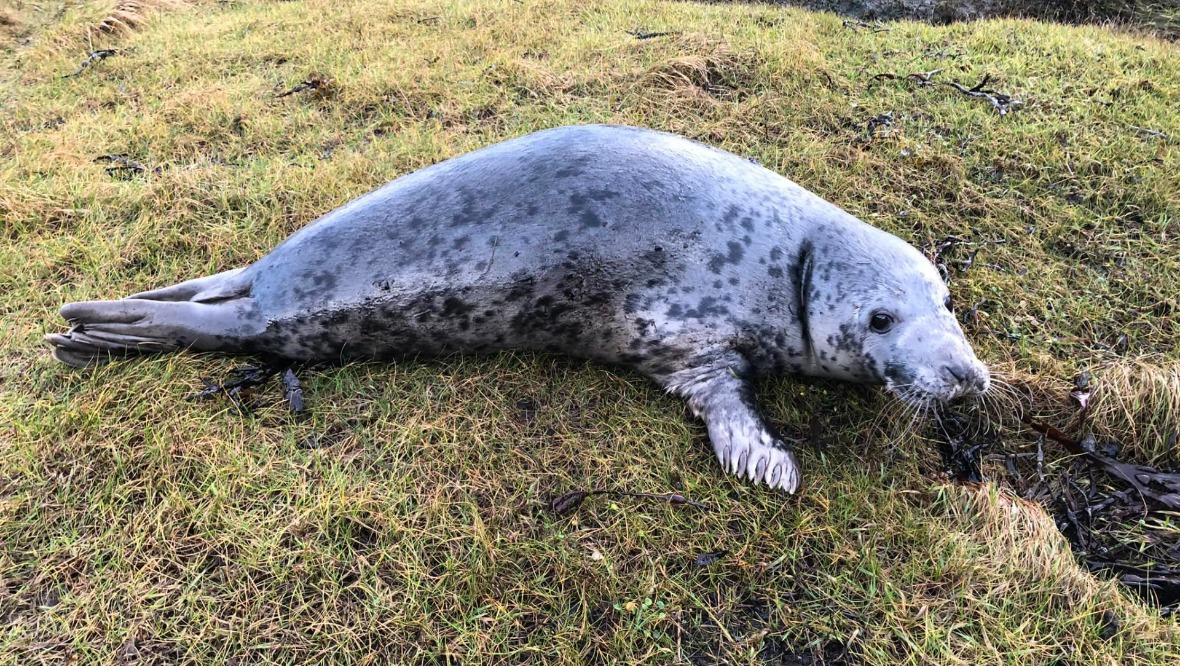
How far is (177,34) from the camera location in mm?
6402

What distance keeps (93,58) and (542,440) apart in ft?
18.7

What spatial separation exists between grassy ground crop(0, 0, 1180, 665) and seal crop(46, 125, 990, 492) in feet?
0.52

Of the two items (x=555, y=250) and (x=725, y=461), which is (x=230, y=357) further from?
(x=725, y=461)

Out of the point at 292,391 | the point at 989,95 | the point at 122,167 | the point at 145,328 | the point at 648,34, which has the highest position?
the point at 648,34

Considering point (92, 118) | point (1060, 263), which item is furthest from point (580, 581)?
point (92, 118)

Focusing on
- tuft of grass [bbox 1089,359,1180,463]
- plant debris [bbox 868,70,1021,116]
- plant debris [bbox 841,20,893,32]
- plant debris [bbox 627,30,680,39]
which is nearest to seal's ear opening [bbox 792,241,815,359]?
tuft of grass [bbox 1089,359,1180,463]

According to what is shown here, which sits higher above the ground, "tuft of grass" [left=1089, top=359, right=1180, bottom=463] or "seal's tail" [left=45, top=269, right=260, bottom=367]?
"seal's tail" [left=45, top=269, right=260, bottom=367]

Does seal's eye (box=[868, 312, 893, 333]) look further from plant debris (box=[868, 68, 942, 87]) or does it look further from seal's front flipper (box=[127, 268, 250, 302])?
plant debris (box=[868, 68, 942, 87])

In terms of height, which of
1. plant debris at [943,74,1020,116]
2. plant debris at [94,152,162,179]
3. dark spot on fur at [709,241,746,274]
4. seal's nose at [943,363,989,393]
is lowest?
seal's nose at [943,363,989,393]

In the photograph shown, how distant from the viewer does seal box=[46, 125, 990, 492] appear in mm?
2738

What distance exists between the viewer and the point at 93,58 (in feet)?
19.0

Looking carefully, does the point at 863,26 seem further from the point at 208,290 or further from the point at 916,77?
the point at 208,290

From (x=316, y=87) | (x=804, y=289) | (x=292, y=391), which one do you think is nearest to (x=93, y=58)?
(x=316, y=87)

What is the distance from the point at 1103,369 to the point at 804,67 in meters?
2.97
